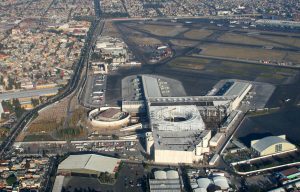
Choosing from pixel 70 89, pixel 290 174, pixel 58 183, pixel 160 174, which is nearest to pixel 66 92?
pixel 70 89

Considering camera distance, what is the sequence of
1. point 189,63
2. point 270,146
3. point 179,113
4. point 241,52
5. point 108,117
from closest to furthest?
1. point 270,146
2. point 179,113
3. point 108,117
4. point 189,63
5. point 241,52

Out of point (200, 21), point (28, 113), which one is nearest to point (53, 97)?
point (28, 113)

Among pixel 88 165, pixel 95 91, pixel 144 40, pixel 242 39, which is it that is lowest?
pixel 242 39

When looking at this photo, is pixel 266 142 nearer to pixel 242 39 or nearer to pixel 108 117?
pixel 108 117

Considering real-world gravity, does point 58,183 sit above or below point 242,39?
above

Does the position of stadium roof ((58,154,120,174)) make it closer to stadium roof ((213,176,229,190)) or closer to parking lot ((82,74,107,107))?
stadium roof ((213,176,229,190))

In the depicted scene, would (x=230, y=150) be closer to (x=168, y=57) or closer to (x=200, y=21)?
(x=168, y=57)

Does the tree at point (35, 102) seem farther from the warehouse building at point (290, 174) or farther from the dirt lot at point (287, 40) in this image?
the dirt lot at point (287, 40)
